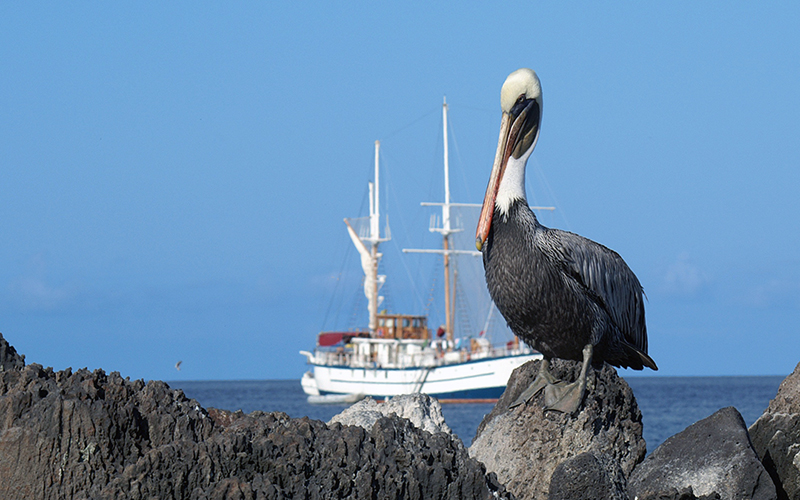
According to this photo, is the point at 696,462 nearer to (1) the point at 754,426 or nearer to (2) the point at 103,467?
(1) the point at 754,426

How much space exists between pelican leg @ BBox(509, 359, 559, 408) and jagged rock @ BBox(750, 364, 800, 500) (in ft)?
6.08

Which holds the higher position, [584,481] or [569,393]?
[569,393]

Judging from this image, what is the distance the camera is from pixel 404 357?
6625 cm

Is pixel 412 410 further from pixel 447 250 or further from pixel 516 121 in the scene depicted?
pixel 447 250

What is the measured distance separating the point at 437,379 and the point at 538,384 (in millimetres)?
59350

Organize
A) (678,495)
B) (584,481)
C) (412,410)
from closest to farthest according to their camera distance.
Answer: (584,481), (678,495), (412,410)

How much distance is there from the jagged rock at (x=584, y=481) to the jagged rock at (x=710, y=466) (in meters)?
0.81

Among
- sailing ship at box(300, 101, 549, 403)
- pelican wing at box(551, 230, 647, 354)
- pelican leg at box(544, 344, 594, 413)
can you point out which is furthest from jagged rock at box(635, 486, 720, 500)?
sailing ship at box(300, 101, 549, 403)

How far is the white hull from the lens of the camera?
62.6 m

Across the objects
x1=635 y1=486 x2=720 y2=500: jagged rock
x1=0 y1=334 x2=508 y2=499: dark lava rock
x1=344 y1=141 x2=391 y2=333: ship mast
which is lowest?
x1=635 y1=486 x2=720 y2=500: jagged rock

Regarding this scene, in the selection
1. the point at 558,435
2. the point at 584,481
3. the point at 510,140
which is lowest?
the point at 584,481

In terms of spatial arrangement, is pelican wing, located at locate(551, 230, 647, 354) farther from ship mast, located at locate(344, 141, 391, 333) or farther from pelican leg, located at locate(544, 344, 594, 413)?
ship mast, located at locate(344, 141, 391, 333)

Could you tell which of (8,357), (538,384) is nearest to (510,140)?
(538,384)

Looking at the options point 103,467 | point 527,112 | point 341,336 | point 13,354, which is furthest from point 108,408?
point 341,336
